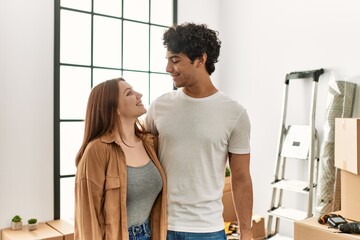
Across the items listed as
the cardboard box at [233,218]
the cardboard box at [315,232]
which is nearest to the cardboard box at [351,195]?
the cardboard box at [315,232]

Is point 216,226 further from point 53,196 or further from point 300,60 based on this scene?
point 300,60

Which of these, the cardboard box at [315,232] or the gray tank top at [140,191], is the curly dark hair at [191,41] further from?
the cardboard box at [315,232]

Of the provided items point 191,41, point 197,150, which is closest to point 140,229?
point 197,150

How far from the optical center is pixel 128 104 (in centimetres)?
154

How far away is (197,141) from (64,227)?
1.60 m

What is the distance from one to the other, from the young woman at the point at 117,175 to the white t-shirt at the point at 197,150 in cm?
6

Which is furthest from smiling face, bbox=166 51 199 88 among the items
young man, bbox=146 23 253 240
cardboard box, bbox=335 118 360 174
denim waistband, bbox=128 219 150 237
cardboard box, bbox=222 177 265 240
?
cardboard box, bbox=222 177 265 240

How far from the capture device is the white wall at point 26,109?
8.49ft

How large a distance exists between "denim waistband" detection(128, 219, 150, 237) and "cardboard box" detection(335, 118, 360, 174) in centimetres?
117

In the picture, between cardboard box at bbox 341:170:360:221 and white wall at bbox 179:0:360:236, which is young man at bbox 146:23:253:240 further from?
white wall at bbox 179:0:360:236

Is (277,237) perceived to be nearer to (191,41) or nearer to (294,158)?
(294,158)

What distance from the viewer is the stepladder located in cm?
287

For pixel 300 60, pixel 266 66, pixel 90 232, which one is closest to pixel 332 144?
pixel 300 60

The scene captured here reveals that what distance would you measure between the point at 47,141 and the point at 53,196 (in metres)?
0.43
